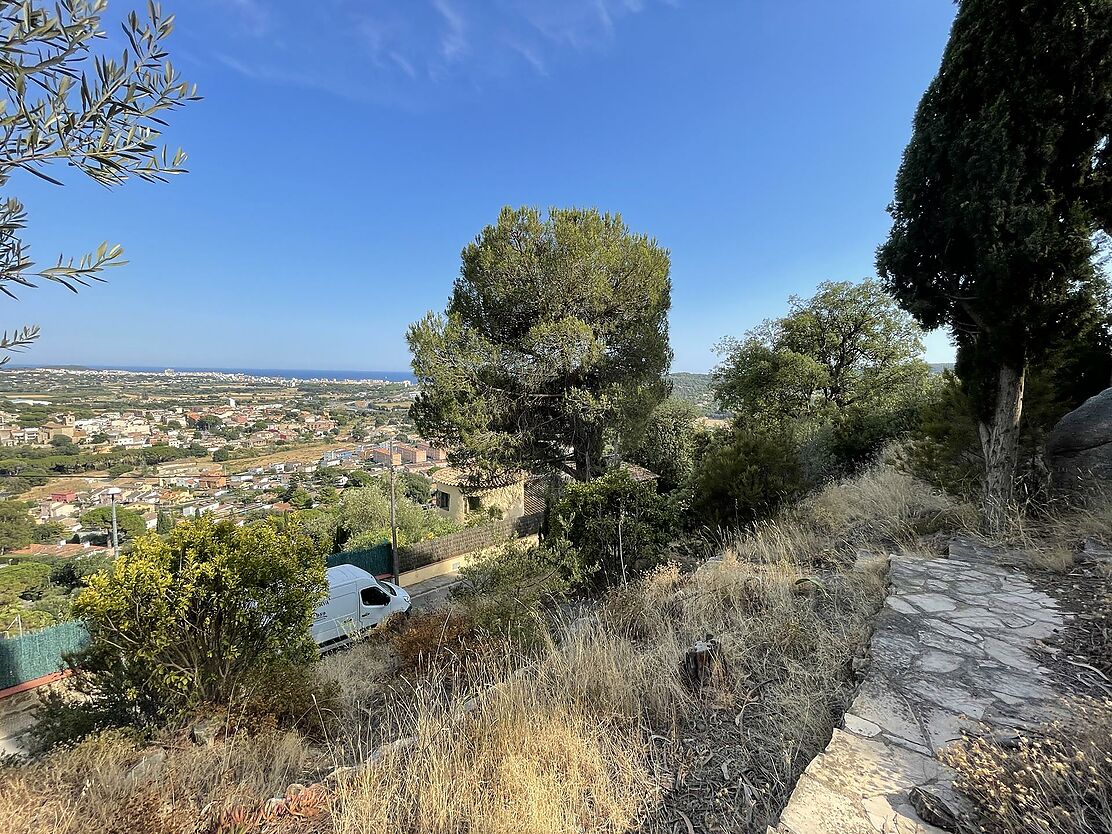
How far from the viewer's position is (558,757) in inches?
77.0

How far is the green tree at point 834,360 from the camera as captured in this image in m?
12.5

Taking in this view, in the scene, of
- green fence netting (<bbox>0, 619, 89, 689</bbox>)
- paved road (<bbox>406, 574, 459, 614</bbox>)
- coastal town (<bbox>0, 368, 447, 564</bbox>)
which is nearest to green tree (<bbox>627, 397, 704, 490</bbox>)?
paved road (<bbox>406, 574, 459, 614</bbox>)

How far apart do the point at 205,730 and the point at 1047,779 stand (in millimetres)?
4359

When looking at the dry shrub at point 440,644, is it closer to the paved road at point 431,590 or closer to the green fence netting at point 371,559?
the paved road at point 431,590

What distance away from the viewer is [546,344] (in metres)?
9.31

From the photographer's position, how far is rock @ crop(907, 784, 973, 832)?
1.33 m

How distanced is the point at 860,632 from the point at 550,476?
832cm

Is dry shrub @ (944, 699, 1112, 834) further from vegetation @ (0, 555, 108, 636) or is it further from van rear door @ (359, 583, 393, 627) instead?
vegetation @ (0, 555, 108, 636)

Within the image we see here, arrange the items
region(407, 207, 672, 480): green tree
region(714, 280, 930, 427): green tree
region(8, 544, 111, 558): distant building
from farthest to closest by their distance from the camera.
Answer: region(714, 280, 930, 427): green tree, region(8, 544, 111, 558): distant building, region(407, 207, 672, 480): green tree

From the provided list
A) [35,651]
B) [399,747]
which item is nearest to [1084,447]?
[399,747]

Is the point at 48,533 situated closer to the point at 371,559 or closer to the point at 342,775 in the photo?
the point at 371,559

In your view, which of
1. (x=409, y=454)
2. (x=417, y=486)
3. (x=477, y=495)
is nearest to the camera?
(x=477, y=495)

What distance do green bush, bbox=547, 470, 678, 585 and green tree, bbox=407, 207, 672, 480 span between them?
10.4ft

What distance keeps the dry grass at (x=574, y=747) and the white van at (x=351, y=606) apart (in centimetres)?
381
